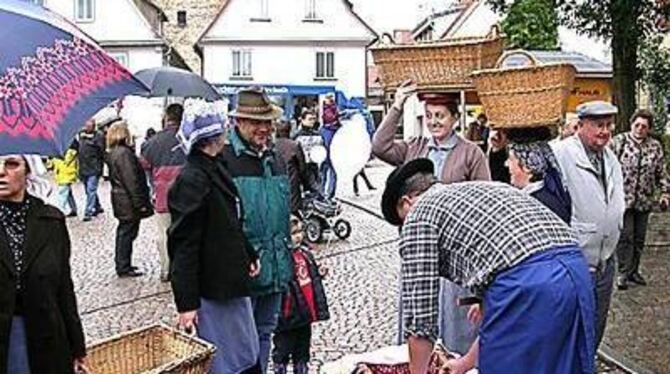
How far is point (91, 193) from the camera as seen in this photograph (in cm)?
1988

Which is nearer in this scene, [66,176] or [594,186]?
[594,186]

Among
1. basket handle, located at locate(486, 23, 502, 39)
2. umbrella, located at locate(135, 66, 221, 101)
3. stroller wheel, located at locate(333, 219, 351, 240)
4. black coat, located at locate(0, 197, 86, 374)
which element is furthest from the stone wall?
black coat, located at locate(0, 197, 86, 374)

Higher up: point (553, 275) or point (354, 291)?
point (553, 275)

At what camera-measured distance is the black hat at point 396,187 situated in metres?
3.95

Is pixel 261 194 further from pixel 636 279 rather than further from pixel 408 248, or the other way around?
pixel 636 279

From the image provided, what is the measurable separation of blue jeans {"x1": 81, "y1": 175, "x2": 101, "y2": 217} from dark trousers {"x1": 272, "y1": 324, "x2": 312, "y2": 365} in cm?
1335

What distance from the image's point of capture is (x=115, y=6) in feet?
162

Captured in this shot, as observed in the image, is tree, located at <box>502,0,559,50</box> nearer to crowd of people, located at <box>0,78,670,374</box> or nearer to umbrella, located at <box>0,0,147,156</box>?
crowd of people, located at <box>0,78,670,374</box>

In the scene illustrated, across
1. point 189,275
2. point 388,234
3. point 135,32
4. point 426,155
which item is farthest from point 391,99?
point 135,32

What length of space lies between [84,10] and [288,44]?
391 inches

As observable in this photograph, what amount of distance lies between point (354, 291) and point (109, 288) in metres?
2.82

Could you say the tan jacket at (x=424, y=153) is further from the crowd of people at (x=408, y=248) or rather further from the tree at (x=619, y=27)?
the tree at (x=619, y=27)

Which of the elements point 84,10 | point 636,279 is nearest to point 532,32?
point 636,279

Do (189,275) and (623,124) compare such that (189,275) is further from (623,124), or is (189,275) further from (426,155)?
(623,124)
